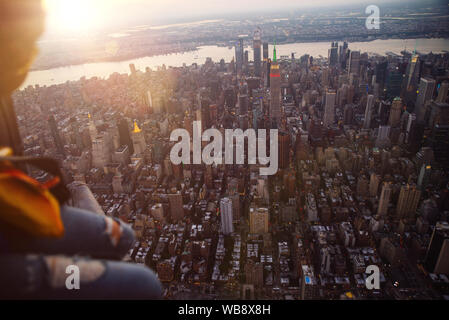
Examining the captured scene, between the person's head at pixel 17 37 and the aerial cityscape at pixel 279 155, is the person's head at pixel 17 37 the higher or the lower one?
the higher one

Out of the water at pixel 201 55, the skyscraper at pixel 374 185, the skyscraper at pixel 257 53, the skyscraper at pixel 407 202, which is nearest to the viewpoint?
the skyscraper at pixel 407 202

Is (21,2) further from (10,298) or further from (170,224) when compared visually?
(170,224)

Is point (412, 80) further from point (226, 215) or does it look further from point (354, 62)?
point (226, 215)

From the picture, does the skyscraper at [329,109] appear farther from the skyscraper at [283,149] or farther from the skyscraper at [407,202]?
the skyscraper at [407,202]

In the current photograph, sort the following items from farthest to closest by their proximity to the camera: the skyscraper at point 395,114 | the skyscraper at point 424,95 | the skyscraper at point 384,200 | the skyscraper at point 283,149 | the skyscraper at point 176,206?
the skyscraper at point 424,95 → the skyscraper at point 395,114 → the skyscraper at point 283,149 → the skyscraper at point 176,206 → the skyscraper at point 384,200

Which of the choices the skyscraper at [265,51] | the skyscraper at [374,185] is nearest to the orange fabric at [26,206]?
the skyscraper at [374,185]

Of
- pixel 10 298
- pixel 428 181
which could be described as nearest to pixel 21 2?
pixel 10 298

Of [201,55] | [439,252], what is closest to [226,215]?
[439,252]
